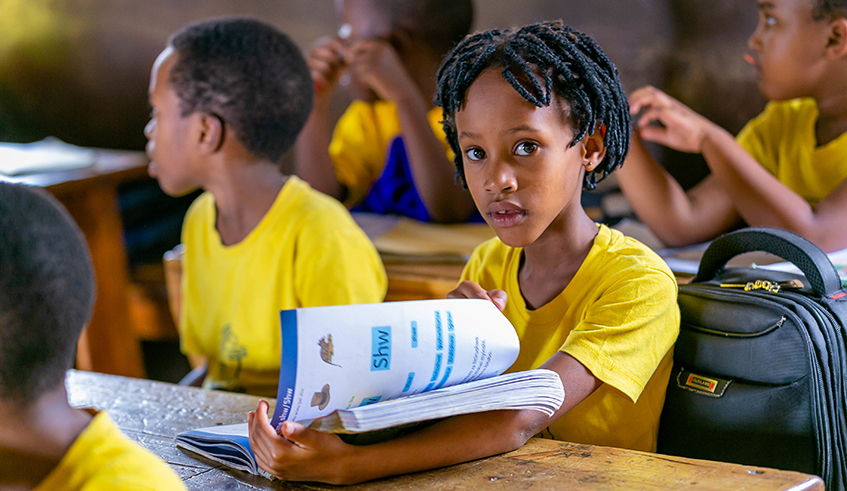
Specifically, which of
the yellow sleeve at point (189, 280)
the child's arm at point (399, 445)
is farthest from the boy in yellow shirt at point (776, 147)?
the yellow sleeve at point (189, 280)

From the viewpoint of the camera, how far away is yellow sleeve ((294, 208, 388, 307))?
1.36 m

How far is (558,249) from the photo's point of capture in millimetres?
1043

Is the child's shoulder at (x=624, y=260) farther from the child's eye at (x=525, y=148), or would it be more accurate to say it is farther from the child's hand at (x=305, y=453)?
the child's hand at (x=305, y=453)

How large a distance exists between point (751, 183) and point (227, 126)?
102 cm

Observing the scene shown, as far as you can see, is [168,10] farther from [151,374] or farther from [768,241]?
[768,241]

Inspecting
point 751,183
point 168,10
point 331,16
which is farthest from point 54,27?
point 751,183

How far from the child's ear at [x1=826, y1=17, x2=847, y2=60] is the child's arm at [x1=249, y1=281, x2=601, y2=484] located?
1059 mm

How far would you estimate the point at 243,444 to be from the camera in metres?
0.84

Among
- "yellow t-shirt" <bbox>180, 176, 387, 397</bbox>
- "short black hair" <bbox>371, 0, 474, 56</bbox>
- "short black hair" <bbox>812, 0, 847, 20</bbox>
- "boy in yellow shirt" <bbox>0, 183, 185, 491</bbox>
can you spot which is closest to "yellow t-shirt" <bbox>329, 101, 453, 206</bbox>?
"short black hair" <bbox>371, 0, 474, 56</bbox>

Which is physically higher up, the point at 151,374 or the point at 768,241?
the point at 768,241

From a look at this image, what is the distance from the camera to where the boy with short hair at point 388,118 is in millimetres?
2000

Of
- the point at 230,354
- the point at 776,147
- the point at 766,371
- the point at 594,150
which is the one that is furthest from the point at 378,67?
the point at 766,371

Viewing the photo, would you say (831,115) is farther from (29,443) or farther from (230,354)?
(29,443)

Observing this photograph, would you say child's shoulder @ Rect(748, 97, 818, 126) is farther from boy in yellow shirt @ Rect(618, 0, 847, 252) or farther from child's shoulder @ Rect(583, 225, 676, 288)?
child's shoulder @ Rect(583, 225, 676, 288)
